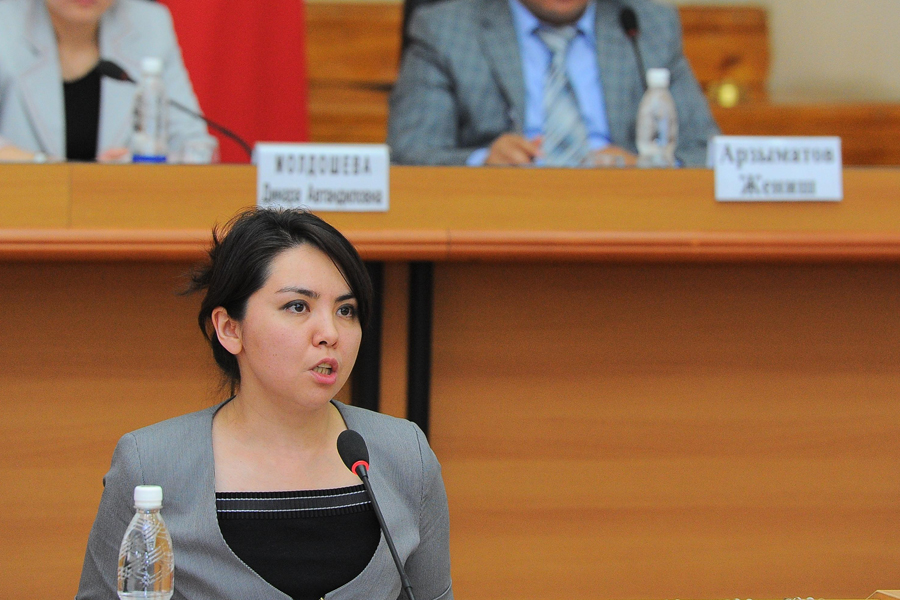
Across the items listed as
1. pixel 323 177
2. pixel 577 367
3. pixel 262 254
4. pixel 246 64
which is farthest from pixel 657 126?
pixel 262 254

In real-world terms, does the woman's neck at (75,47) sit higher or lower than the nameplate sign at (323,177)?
higher

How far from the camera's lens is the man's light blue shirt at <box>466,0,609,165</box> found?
2461 millimetres

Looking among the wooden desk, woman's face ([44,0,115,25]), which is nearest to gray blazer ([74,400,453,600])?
the wooden desk

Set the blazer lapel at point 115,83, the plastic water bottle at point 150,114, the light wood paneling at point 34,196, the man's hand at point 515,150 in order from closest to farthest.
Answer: the light wood paneling at point 34,196, the plastic water bottle at point 150,114, the man's hand at point 515,150, the blazer lapel at point 115,83

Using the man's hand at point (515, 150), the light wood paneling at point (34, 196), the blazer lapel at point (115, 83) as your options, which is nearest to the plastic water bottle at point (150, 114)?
the light wood paneling at point (34, 196)

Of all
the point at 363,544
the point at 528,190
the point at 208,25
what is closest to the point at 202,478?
the point at 363,544

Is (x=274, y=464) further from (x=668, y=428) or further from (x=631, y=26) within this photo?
(x=631, y=26)

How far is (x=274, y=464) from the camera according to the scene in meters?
1.20

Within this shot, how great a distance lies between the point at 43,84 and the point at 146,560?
1.74m

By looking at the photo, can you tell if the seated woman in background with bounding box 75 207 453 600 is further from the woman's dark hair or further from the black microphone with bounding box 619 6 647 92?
the black microphone with bounding box 619 6 647 92

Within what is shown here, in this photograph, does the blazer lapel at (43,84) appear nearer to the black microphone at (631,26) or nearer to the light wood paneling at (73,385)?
the light wood paneling at (73,385)

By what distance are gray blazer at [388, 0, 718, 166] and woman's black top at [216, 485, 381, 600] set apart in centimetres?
121

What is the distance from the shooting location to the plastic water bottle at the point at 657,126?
2.18m

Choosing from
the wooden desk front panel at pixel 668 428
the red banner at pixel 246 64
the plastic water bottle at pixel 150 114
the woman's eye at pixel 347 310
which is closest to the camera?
the woman's eye at pixel 347 310
